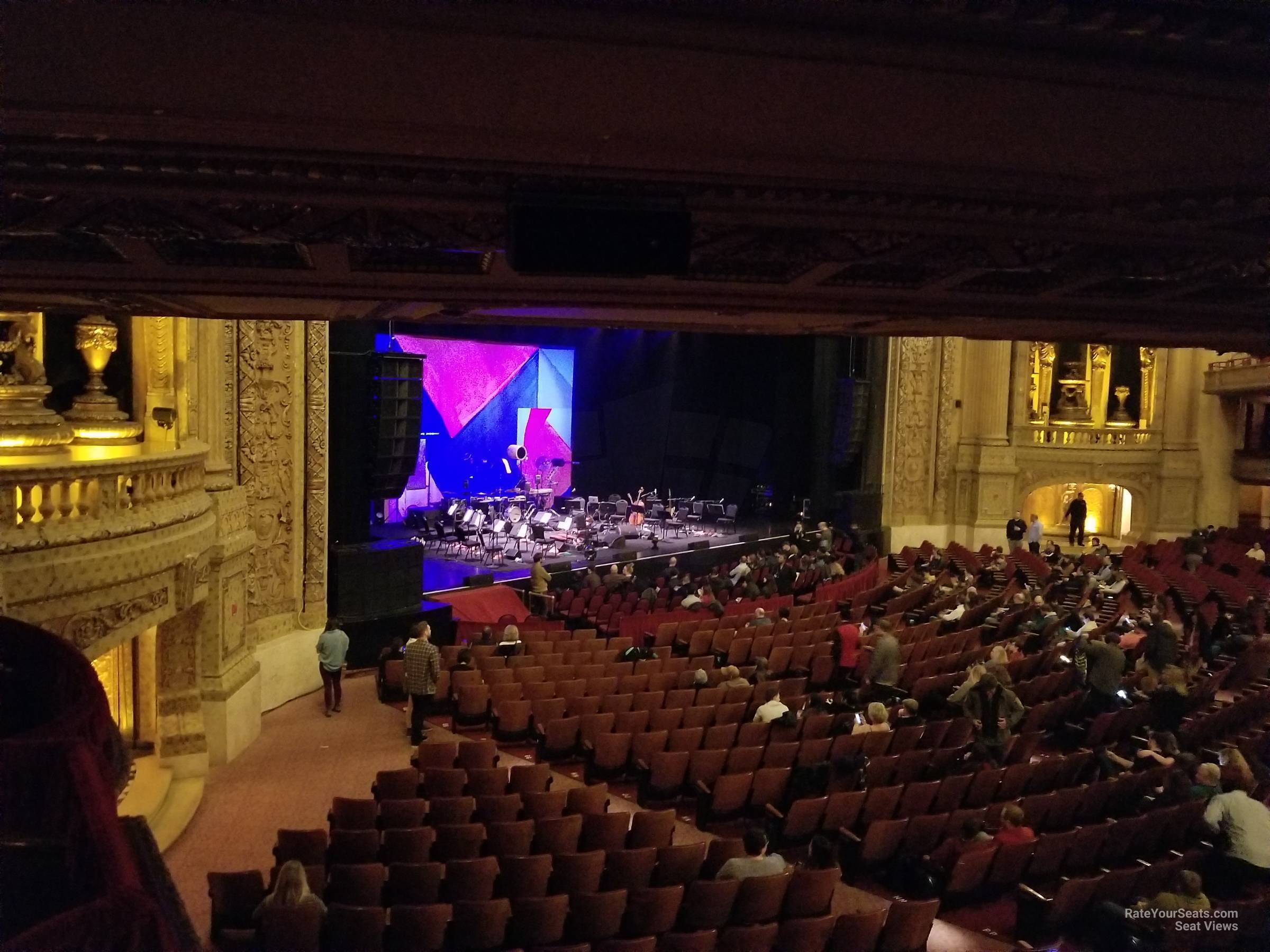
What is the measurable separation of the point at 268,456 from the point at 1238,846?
10.3 metres

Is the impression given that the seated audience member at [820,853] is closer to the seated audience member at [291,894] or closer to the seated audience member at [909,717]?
the seated audience member at [909,717]

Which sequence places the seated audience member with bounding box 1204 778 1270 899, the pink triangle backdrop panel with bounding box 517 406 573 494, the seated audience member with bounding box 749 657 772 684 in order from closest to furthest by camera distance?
the seated audience member with bounding box 1204 778 1270 899
the seated audience member with bounding box 749 657 772 684
the pink triangle backdrop panel with bounding box 517 406 573 494

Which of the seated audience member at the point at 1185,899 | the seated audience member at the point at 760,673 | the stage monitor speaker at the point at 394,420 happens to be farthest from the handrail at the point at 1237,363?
the seated audience member at the point at 1185,899

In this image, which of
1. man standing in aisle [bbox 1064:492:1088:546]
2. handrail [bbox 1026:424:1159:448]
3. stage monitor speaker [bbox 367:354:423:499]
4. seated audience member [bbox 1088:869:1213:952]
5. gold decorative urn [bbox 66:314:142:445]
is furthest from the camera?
man standing in aisle [bbox 1064:492:1088:546]

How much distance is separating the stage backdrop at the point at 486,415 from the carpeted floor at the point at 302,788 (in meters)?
7.67

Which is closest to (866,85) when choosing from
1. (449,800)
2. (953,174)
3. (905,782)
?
(953,174)

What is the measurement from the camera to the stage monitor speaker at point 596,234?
7.87ft

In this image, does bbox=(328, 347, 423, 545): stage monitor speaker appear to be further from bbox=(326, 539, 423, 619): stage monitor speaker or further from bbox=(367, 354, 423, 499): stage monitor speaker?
bbox=(326, 539, 423, 619): stage monitor speaker

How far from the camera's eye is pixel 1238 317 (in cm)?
414

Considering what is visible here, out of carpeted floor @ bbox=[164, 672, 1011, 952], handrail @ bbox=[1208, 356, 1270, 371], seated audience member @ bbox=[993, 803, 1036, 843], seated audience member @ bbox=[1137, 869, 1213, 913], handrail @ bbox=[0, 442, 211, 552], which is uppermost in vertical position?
handrail @ bbox=[1208, 356, 1270, 371]

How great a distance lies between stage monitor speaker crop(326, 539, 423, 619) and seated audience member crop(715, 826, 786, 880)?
794 cm

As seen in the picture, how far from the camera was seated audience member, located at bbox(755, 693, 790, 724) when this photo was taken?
794 centimetres

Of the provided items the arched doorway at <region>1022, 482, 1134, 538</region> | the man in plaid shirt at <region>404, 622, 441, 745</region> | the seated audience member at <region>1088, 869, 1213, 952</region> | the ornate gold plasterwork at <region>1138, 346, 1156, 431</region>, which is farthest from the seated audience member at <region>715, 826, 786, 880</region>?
→ the ornate gold plasterwork at <region>1138, 346, 1156, 431</region>

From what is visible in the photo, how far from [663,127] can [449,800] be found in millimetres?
5218
